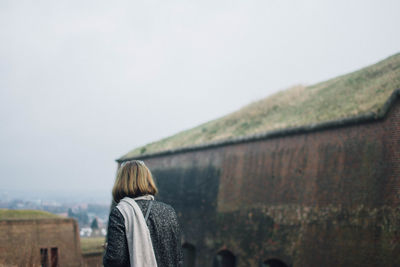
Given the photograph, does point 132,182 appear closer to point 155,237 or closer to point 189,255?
point 155,237

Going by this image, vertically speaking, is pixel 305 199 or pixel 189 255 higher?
pixel 305 199

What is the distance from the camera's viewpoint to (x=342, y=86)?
1549 centimetres

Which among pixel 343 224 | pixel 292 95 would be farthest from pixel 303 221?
pixel 292 95

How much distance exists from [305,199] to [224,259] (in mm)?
4390

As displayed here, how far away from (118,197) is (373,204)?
854 centimetres

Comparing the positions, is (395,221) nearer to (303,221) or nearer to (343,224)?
(343,224)

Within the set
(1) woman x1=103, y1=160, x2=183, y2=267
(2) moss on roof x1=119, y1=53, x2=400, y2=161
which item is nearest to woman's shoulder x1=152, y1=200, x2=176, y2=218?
(1) woman x1=103, y1=160, x2=183, y2=267

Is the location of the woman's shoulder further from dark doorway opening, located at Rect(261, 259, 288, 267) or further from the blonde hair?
dark doorway opening, located at Rect(261, 259, 288, 267)

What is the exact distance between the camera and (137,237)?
2789 millimetres

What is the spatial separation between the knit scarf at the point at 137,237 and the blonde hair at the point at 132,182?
15cm

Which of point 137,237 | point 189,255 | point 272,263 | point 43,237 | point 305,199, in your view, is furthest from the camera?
point 43,237

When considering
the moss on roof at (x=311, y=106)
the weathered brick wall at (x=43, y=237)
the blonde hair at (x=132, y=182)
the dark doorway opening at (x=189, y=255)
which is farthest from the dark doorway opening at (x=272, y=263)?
the blonde hair at (x=132, y=182)

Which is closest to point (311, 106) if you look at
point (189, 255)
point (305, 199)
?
point (305, 199)

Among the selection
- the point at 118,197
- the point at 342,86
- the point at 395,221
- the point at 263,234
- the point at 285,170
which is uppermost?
the point at 342,86
